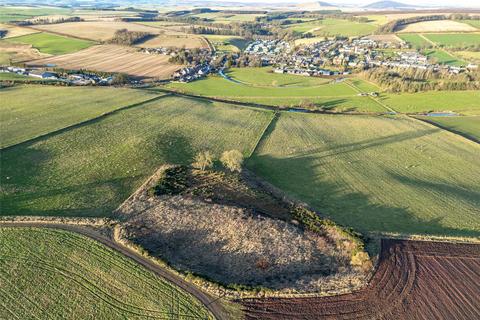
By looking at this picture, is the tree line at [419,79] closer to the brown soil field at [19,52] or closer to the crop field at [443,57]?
the crop field at [443,57]

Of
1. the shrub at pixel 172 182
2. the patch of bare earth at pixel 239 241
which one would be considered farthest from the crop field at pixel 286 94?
the patch of bare earth at pixel 239 241

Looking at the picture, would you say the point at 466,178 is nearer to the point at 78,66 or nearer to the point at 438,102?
the point at 438,102

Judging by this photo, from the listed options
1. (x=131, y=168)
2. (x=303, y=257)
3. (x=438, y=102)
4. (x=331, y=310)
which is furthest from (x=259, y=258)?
(x=438, y=102)

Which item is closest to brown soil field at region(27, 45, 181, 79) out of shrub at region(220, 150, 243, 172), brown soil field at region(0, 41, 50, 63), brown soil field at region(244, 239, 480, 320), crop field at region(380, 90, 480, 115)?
brown soil field at region(0, 41, 50, 63)

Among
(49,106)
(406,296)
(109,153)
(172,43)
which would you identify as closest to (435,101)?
(406,296)

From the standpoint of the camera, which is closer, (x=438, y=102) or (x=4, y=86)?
(x=4, y=86)

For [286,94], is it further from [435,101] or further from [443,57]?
[443,57]
